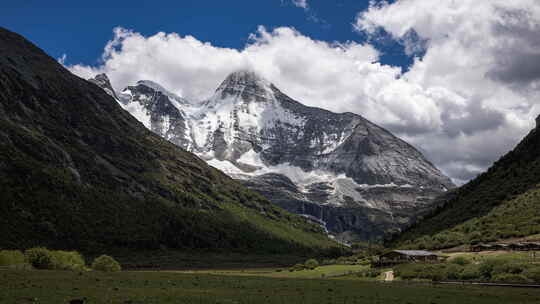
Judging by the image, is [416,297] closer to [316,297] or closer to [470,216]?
[316,297]

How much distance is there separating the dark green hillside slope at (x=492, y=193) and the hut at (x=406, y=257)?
61.4ft

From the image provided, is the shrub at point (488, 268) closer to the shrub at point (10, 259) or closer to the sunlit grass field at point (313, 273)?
the sunlit grass field at point (313, 273)

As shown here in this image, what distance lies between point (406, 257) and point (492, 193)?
218 ft

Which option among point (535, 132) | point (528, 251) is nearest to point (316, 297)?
point (528, 251)

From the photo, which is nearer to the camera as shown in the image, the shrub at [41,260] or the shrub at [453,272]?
the shrub at [453,272]

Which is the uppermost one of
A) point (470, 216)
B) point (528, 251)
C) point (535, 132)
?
point (535, 132)

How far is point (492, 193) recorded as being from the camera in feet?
559

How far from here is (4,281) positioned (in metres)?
57.2

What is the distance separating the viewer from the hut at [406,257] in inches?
4582

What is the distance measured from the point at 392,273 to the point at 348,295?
48.1 meters

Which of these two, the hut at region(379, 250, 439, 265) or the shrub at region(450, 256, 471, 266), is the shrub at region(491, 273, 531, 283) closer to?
the shrub at region(450, 256, 471, 266)

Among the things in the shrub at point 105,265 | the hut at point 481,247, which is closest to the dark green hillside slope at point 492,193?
the hut at point 481,247

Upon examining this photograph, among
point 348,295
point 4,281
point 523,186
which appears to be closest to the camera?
point 4,281

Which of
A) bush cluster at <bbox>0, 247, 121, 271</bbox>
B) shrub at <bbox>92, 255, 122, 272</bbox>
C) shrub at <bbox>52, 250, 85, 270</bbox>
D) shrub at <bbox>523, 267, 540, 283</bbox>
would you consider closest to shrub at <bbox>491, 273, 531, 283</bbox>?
shrub at <bbox>523, 267, 540, 283</bbox>
